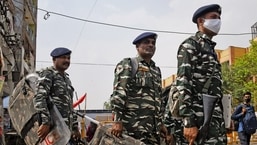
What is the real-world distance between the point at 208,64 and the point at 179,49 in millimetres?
284

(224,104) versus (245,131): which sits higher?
(224,104)

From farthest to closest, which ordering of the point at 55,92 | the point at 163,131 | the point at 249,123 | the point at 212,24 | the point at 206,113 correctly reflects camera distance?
the point at 249,123 < the point at 55,92 < the point at 163,131 < the point at 212,24 < the point at 206,113

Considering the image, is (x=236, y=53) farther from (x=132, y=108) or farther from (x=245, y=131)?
(x=132, y=108)

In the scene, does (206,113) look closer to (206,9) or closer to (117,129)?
(206,9)

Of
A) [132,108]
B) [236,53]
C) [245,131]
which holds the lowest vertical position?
[245,131]

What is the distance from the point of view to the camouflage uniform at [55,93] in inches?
225

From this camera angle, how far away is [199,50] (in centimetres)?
395

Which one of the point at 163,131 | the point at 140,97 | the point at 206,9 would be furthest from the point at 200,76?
the point at 163,131

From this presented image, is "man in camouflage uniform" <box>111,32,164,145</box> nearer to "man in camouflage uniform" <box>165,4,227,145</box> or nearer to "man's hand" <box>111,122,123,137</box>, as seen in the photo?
"man's hand" <box>111,122,123,137</box>

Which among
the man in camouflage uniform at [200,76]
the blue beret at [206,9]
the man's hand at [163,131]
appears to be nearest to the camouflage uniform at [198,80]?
the man in camouflage uniform at [200,76]

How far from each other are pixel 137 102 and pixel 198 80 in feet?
3.40

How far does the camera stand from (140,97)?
4805mm

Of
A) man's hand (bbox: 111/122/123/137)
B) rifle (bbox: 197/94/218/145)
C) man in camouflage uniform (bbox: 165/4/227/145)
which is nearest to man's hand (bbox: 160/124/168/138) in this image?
man's hand (bbox: 111/122/123/137)

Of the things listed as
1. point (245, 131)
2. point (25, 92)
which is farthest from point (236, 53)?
point (25, 92)
